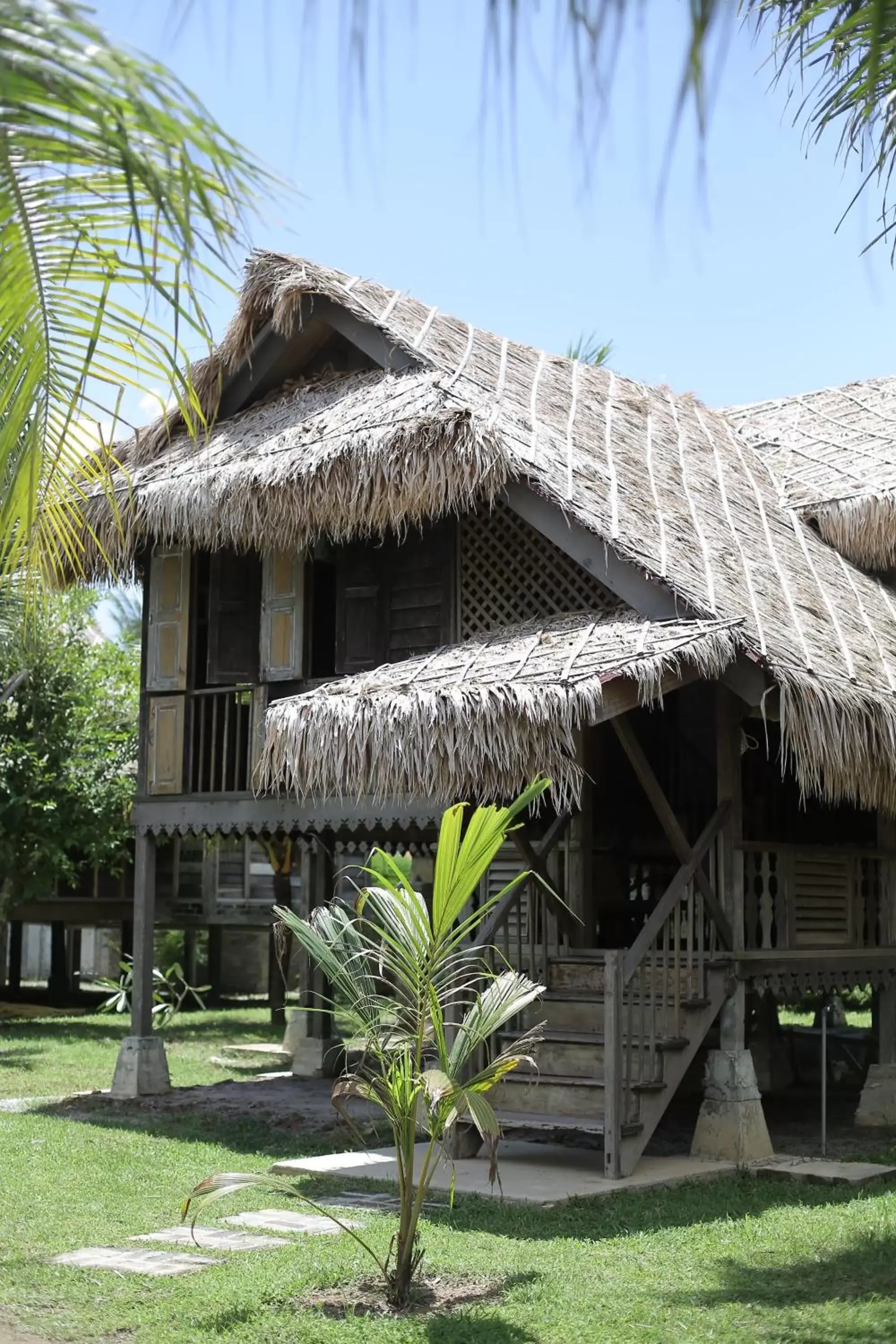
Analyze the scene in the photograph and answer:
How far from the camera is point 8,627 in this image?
56.6 feet

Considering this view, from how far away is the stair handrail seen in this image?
355 inches

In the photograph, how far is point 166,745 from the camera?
12.8 metres

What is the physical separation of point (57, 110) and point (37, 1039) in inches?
624

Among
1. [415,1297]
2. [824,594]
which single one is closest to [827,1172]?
[415,1297]

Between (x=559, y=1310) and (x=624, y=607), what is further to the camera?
(x=624, y=607)

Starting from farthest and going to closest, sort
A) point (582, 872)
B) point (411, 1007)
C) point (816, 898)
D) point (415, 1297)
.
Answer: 1. point (582, 872)
2. point (816, 898)
3. point (411, 1007)
4. point (415, 1297)

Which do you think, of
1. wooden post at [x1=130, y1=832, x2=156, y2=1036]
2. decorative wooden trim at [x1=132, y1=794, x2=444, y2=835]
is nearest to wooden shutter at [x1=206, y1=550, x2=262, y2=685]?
decorative wooden trim at [x1=132, y1=794, x2=444, y2=835]

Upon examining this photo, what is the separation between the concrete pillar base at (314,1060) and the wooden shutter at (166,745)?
3.43m

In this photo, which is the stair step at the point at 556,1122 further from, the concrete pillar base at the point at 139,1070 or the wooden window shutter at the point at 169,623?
the wooden window shutter at the point at 169,623

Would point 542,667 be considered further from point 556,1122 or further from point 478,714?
point 556,1122

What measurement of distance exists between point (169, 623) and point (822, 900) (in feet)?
18.0

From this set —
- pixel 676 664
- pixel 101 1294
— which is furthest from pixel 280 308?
pixel 101 1294

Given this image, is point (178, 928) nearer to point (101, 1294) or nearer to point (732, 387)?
point (732, 387)

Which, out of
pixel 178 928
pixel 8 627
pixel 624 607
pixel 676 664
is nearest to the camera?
pixel 676 664
